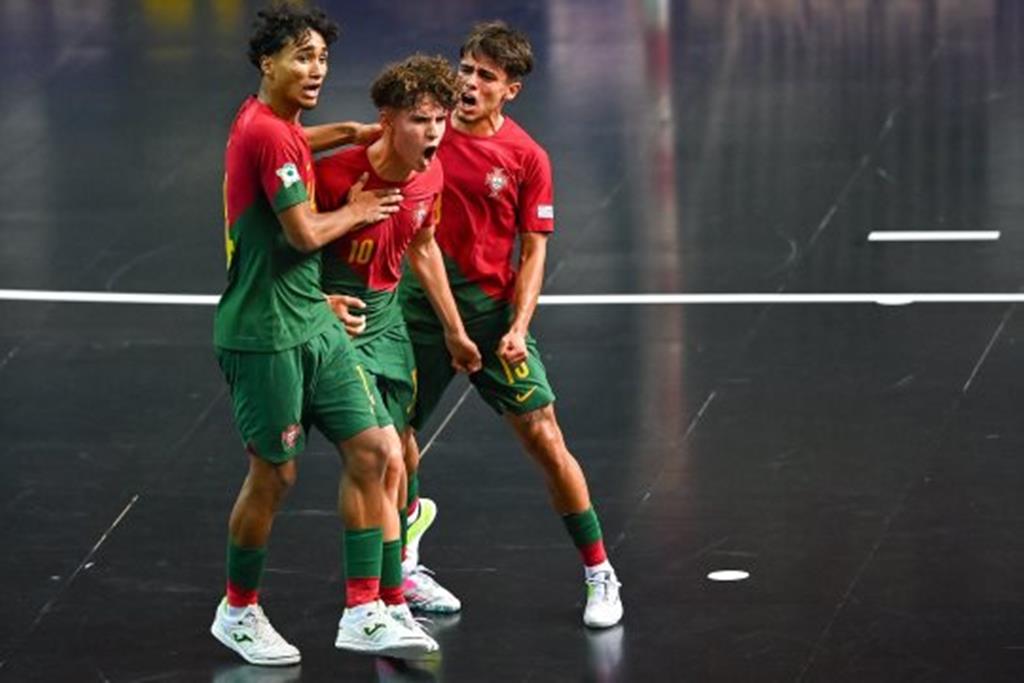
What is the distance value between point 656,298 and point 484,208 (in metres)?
4.28

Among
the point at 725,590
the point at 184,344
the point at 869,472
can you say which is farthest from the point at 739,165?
the point at 725,590

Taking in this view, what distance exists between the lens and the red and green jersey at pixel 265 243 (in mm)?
9078

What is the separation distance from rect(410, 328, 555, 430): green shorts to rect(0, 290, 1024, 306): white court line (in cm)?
408

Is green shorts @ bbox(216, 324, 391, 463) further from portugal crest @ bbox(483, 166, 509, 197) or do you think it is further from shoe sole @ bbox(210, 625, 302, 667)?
portugal crest @ bbox(483, 166, 509, 197)

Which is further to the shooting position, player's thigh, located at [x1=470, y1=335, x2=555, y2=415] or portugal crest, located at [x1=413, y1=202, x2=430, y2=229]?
player's thigh, located at [x1=470, y1=335, x2=555, y2=415]

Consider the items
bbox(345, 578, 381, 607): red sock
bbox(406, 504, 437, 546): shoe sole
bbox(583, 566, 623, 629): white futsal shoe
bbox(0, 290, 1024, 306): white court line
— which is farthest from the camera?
bbox(0, 290, 1024, 306): white court line

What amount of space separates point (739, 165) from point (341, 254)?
24.5ft

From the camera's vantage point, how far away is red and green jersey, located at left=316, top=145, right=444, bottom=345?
9.50 metres

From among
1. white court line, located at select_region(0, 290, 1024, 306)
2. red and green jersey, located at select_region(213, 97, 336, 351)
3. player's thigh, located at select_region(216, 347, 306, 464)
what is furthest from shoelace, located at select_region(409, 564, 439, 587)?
white court line, located at select_region(0, 290, 1024, 306)

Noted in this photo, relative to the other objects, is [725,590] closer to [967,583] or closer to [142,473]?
[967,583]

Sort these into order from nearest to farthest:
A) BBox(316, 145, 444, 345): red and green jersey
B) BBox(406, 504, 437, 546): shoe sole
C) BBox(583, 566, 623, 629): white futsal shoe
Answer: BBox(316, 145, 444, 345): red and green jersey, BBox(583, 566, 623, 629): white futsal shoe, BBox(406, 504, 437, 546): shoe sole

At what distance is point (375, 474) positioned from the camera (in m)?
9.37

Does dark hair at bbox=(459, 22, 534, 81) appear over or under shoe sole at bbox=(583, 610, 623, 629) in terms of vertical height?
over

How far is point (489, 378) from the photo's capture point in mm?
9891
